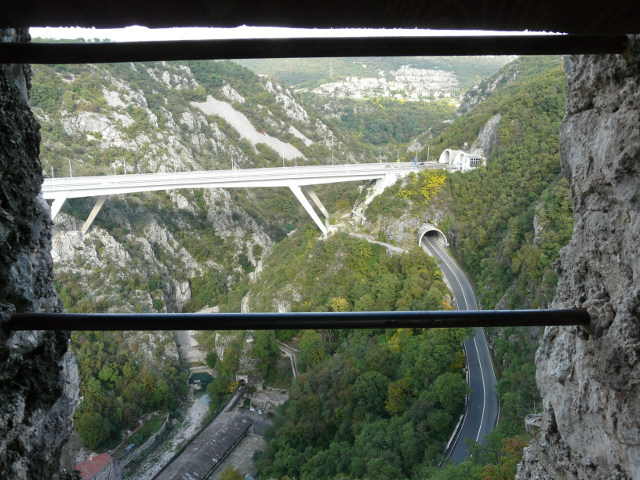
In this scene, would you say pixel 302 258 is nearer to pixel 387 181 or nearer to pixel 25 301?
pixel 387 181

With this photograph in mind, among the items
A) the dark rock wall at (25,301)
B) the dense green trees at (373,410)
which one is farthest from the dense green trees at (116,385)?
the dark rock wall at (25,301)

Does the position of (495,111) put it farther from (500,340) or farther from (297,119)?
(297,119)

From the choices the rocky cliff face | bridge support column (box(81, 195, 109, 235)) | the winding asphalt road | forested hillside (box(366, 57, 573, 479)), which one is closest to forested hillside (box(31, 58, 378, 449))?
bridge support column (box(81, 195, 109, 235))

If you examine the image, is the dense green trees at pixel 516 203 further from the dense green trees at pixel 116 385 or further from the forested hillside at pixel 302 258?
the dense green trees at pixel 116 385

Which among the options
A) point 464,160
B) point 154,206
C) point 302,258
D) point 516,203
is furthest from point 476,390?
point 154,206

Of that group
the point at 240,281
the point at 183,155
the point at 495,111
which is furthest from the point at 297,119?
the point at 495,111

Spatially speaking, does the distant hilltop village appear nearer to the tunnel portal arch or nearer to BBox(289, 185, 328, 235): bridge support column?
BBox(289, 185, 328, 235): bridge support column

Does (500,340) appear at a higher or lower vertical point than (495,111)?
lower
